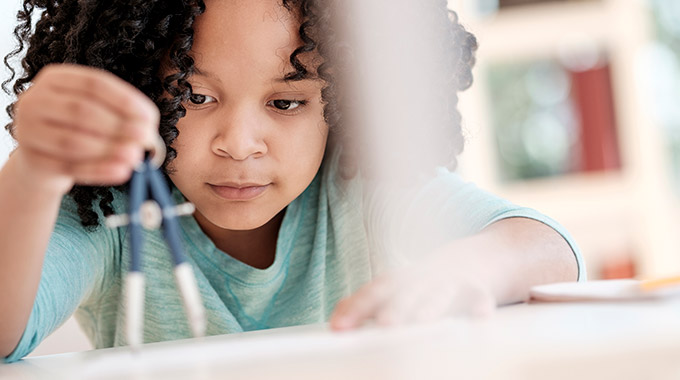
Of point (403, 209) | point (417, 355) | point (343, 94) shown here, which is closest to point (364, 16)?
point (343, 94)

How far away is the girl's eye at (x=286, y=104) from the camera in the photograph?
0.65m

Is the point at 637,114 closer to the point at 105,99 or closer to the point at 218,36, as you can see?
the point at 218,36

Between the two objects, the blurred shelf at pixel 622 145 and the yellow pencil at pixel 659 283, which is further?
the blurred shelf at pixel 622 145

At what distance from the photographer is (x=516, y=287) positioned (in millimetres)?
523

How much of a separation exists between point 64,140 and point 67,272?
0.88 ft

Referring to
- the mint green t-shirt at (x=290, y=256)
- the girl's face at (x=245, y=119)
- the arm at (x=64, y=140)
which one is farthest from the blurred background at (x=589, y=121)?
the arm at (x=64, y=140)

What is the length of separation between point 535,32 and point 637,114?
0.39m

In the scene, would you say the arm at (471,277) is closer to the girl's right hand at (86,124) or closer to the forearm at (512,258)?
the forearm at (512,258)

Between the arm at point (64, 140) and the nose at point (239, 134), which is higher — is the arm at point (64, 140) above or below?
below

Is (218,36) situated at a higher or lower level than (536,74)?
lower

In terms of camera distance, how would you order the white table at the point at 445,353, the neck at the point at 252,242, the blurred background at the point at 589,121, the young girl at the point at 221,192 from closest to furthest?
the white table at the point at 445,353 → the young girl at the point at 221,192 → the neck at the point at 252,242 → the blurred background at the point at 589,121

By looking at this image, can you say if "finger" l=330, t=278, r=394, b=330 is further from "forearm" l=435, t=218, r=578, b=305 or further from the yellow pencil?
the yellow pencil

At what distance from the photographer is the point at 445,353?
1.11 ft

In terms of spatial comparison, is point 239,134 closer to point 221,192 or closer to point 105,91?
point 221,192
